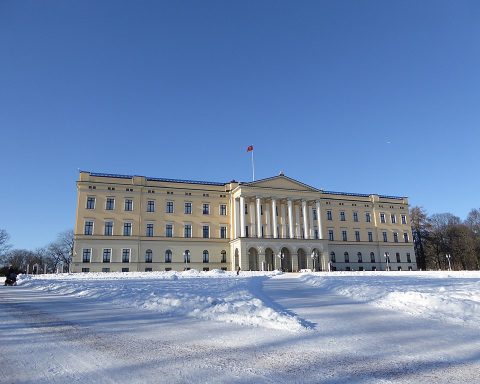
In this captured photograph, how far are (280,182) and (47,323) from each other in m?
49.3

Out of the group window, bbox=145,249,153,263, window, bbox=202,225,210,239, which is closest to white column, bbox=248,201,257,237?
window, bbox=202,225,210,239

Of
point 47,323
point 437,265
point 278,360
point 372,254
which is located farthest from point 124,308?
point 437,265

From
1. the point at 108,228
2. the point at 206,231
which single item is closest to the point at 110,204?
the point at 108,228

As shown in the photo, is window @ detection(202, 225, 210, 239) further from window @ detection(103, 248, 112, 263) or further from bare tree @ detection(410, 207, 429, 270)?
bare tree @ detection(410, 207, 429, 270)

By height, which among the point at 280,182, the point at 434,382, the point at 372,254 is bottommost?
the point at 434,382

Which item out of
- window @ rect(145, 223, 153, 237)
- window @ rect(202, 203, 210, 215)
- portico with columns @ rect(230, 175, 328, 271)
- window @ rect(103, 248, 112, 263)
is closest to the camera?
window @ rect(103, 248, 112, 263)

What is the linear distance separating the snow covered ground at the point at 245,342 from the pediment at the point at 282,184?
43782 mm

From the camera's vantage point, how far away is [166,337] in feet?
21.4

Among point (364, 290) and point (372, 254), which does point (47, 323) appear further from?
point (372, 254)

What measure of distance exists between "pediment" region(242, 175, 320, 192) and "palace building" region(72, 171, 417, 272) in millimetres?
157

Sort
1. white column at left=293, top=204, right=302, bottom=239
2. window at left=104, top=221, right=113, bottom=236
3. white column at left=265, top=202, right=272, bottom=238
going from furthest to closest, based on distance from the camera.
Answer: white column at left=293, top=204, right=302, bottom=239, white column at left=265, top=202, right=272, bottom=238, window at left=104, top=221, right=113, bottom=236

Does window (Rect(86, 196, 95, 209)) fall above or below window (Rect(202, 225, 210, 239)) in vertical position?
above

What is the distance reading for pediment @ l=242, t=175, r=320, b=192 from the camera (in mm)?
54128

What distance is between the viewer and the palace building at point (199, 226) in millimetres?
49062
